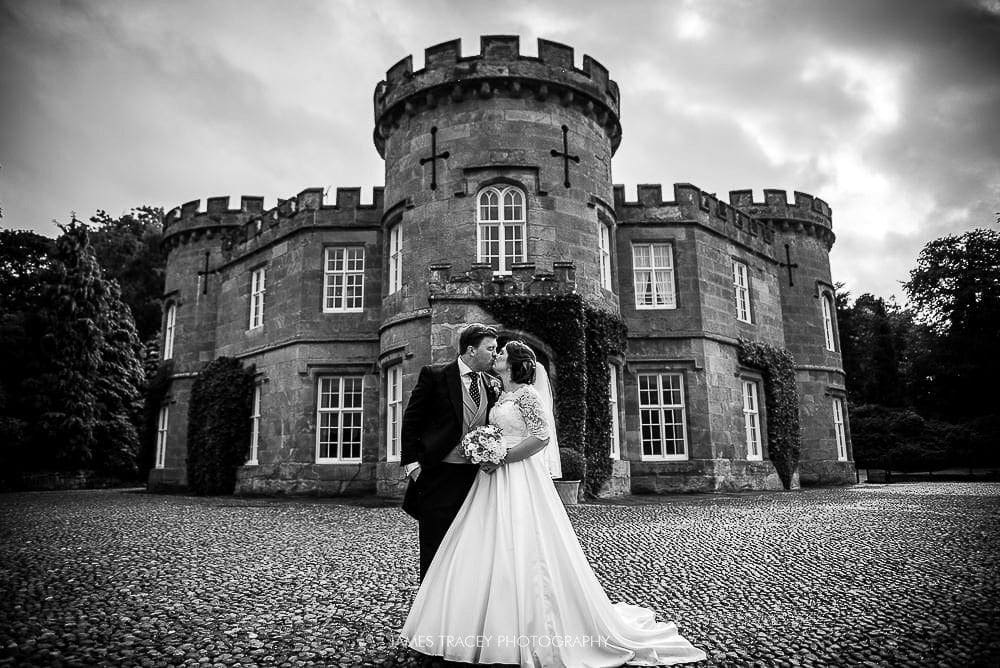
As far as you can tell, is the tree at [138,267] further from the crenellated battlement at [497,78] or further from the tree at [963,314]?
the tree at [963,314]

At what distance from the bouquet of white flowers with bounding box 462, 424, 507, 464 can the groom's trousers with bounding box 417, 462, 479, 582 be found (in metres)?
0.26

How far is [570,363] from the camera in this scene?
13.2 meters

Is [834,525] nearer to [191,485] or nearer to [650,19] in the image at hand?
[650,19]

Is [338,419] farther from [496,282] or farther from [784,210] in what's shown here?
[784,210]

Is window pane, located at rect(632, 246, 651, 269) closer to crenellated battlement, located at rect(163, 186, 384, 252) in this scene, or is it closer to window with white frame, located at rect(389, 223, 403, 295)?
window with white frame, located at rect(389, 223, 403, 295)

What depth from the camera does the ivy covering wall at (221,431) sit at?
18250 mm

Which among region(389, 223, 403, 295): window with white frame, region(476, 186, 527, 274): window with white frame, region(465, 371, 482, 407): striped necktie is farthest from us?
region(389, 223, 403, 295): window with white frame

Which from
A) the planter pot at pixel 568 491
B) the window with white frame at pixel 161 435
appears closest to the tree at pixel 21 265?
the window with white frame at pixel 161 435

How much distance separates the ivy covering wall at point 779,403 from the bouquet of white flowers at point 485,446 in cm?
1607

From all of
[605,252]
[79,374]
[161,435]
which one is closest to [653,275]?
[605,252]

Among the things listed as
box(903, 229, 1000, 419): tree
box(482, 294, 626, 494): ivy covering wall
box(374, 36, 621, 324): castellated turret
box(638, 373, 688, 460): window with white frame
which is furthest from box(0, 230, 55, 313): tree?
box(903, 229, 1000, 419): tree

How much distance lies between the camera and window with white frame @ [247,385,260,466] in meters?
18.2

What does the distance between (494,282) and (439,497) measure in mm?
9516

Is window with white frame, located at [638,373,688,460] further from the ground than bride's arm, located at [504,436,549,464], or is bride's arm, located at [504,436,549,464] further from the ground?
window with white frame, located at [638,373,688,460]
